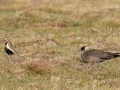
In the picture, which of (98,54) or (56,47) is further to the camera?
(56,47)

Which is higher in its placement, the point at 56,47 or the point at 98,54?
the point at 98,54

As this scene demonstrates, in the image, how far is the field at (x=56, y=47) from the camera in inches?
416

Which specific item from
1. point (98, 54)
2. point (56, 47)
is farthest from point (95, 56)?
point (56, 47)

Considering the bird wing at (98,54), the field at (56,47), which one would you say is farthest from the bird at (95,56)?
the field at (56,47)

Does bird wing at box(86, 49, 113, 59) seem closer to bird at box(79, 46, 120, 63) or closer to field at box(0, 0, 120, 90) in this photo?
bird at box(79, 46, 120, 63)

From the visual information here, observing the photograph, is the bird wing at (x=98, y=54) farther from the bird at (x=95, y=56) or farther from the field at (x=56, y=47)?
the field at (x=56, y=47)

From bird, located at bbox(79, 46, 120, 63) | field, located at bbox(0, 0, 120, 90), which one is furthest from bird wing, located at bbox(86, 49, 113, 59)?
field, located at bbox(0, 0, 120, 90)

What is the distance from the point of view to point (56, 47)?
15914 mm

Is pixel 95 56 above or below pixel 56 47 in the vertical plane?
above

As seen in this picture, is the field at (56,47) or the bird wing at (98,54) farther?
the bird wing at (98,54)

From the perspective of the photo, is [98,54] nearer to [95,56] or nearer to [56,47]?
[95,56]

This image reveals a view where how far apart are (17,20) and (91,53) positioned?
39.5 ft

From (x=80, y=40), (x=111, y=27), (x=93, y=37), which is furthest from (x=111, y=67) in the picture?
(x=111, y=27)

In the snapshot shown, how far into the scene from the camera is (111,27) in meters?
22.3
